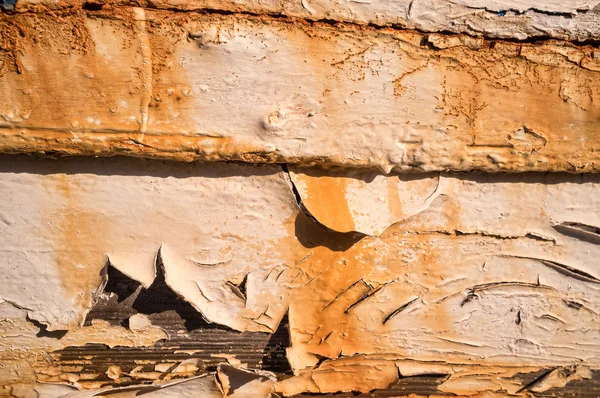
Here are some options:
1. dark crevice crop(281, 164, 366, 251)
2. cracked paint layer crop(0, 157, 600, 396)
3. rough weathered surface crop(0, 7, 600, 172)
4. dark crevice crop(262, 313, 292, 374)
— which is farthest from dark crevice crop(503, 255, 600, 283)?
dark crevice crop(262, 313, 292, 374)

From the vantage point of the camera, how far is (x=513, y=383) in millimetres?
1080

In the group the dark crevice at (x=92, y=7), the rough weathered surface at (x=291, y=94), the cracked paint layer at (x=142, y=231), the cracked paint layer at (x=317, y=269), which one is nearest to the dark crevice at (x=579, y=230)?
the cracked paint layer at (x=317, y=269)

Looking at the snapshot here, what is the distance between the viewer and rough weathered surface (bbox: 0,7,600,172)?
789mm

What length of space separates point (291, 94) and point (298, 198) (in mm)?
195

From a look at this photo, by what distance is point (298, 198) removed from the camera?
911 mm

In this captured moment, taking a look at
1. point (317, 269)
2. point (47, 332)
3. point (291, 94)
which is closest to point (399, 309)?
point (317, 269)

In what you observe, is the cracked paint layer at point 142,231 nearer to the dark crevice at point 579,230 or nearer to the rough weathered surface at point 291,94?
the rough weathered surface at point 291,94

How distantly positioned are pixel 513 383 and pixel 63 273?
3.22 feet

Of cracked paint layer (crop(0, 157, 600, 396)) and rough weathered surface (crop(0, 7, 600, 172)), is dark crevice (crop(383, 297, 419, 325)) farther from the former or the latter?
rough weathered surface (crop(0, 7, 600, 172))

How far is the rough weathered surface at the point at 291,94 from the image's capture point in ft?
2.59

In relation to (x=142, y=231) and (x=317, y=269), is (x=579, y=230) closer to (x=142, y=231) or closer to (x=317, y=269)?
(x=317, y=269)

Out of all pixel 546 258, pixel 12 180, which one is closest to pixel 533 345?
pixel 546 258

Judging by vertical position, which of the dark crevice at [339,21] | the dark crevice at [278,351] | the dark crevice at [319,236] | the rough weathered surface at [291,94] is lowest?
the dark crevice at [278,351]

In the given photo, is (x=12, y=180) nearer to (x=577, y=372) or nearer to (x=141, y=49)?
(x=141, y=49)
